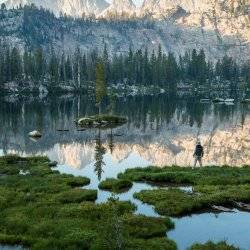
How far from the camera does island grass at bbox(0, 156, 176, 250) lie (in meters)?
26.0

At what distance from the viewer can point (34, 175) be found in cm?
4556

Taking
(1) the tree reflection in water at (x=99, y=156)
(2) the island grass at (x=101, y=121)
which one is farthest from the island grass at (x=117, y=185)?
A: (2) the island grass at (x=101, y=121)

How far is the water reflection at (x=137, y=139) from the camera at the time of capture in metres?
62.2

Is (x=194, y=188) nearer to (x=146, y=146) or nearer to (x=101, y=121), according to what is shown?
(x=146, y=146)

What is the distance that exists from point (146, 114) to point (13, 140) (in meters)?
56.2

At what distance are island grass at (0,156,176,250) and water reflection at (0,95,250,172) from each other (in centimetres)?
1327

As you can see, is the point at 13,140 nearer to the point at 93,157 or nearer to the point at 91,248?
the point at 93,157

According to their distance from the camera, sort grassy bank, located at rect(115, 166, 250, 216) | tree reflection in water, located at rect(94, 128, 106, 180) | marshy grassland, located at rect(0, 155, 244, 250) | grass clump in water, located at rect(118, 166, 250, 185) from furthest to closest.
Answer: 1. tree reflection in water, located at rect(94, 128, 106, 180)
2. grass clump in water, located at rect(118, 166, 250, 185)
3. grassy bank, located at rect(115, 166, 250, 216)
4. marshy grassland, located at rect(0, 155, 244, 250)

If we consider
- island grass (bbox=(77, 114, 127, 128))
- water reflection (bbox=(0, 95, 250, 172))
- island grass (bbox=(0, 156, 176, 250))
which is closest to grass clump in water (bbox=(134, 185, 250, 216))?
island grass (bbox=(0, 156, 176, 250))

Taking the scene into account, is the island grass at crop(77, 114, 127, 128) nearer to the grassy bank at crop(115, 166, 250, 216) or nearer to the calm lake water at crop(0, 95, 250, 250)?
the calm lake water at crop(0, 95, 250, 250)

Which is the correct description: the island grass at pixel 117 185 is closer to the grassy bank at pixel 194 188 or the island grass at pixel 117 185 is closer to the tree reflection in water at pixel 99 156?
the grassy bank at pixel 194 188

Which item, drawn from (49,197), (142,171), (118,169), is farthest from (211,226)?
(118,169)

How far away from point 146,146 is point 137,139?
8.20m

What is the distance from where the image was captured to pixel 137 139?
82375mm
